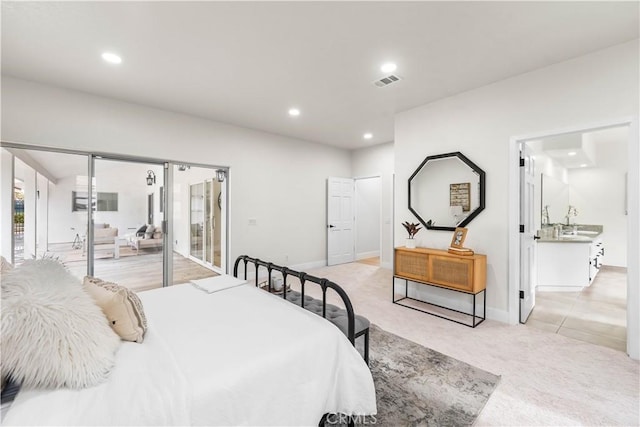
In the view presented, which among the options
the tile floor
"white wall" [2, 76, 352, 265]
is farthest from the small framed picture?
"white wall" [2, 76, 352, 265]

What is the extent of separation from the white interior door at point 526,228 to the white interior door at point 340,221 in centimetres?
373

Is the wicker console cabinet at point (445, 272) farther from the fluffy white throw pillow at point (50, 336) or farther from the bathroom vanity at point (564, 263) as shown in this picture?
the fluffy white throw pillow at point (50, 336)

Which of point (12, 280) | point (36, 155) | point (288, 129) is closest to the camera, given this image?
point (12, 280)

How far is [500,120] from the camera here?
10.4 ft

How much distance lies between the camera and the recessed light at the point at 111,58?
2615 millimetres

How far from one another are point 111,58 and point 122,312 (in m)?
2.63

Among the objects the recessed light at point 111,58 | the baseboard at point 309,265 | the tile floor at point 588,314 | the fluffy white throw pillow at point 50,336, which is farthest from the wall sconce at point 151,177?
the tile floor at point 588,314

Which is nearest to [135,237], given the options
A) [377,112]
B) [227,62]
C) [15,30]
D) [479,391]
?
[15,30]

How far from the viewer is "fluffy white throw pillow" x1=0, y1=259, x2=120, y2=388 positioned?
3.08 feet

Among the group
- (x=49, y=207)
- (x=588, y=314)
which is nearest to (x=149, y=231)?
(x=49, y=207)

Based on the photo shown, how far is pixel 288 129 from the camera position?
5074mm

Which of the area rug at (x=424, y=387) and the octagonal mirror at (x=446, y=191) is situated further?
the octagonal mirror at (x=446, y=191)

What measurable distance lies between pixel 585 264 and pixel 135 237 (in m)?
6.94

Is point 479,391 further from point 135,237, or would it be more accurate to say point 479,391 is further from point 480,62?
point 135,237
